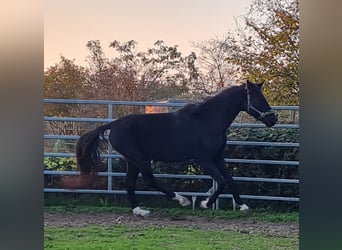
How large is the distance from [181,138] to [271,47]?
90cm

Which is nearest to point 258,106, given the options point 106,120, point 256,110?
point 256,110

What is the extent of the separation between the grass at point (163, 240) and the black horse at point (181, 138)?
179 mm

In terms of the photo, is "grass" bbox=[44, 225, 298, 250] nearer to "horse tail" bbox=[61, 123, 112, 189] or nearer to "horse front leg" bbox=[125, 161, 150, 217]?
"horse front leg" bbox=[125, 161, 150, 217]

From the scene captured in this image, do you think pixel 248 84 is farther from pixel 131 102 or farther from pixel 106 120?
pixel 106 120

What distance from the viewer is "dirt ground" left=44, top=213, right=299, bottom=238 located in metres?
4.16

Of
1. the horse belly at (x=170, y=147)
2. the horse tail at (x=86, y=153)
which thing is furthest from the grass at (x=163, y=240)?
the horse belly at (x=170, y=147)

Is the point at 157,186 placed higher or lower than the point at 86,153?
lower

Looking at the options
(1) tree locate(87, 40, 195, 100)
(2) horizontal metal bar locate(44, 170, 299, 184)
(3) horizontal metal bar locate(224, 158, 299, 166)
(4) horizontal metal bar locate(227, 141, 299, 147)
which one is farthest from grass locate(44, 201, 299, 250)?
(1) tree locate(87, 40, 195, 100)

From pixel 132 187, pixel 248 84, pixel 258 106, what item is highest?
pixel 248 84

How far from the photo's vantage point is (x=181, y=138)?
4227 mm

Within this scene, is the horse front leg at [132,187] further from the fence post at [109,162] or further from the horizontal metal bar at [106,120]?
the horizontal metal bar at [106,120]
